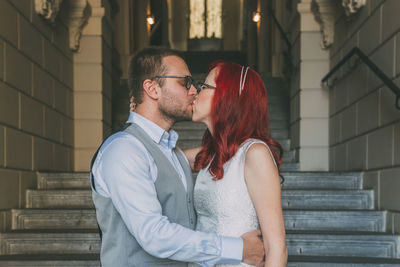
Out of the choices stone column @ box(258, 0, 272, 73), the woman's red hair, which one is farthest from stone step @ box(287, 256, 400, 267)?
stone column @ box(258, 0, 272, 73)

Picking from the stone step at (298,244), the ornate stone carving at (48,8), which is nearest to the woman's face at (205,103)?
the stone step at (298,244)

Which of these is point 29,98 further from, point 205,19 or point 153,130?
point 205,19

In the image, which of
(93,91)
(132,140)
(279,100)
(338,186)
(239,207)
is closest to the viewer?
(132,140)

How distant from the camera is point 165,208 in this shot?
132 cm

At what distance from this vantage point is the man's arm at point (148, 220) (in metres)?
1.18

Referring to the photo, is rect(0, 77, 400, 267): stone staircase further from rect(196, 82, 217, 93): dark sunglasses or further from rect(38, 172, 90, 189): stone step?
rect(196, 82, 217, 93): dark sunglasses

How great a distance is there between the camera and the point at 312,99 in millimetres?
4465

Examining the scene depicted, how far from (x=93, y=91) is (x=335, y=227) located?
3.13 m

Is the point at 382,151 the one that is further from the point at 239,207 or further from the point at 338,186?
the point at 239,207

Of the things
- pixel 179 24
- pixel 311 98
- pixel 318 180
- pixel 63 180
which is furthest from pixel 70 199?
pixel 179 24

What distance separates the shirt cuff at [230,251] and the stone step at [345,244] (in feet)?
5.60

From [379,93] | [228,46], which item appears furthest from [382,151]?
[228,46]

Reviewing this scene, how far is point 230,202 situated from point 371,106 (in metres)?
2.28

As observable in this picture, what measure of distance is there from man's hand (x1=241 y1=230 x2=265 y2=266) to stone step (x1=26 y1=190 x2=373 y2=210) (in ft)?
6.82
